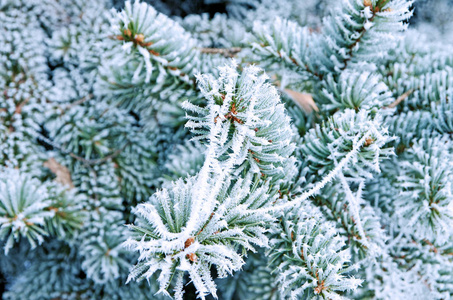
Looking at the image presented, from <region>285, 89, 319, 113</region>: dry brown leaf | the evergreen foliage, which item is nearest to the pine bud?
the evergreen foliage

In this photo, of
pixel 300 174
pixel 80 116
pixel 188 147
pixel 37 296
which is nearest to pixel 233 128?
pixel 300 174

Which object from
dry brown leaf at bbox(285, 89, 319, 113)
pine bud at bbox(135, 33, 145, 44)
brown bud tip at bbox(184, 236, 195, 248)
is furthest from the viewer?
dry brown leaf at bbox(285, 89, 319, 113)

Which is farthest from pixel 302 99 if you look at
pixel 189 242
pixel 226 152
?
pixel 189 242

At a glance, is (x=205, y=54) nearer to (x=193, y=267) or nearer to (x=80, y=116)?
A: (x=80, y=116)

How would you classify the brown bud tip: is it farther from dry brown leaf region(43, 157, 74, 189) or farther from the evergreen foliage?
dry brown leaf region(43, 157, 74, 189)

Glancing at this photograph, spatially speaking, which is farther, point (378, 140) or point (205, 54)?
point (205, 54)

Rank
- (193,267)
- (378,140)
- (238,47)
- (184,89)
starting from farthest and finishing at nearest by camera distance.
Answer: (238,47) → (184,89) → (378,140) → (193,267)

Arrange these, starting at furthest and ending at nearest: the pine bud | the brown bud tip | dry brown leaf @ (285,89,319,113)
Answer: dry brown leaf @ (285,89,319,113) → the pine bud → the brown bud tip

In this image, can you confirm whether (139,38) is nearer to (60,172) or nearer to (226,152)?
(226,152)

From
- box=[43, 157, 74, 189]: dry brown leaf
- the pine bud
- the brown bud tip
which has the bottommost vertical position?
the brown bud tip
